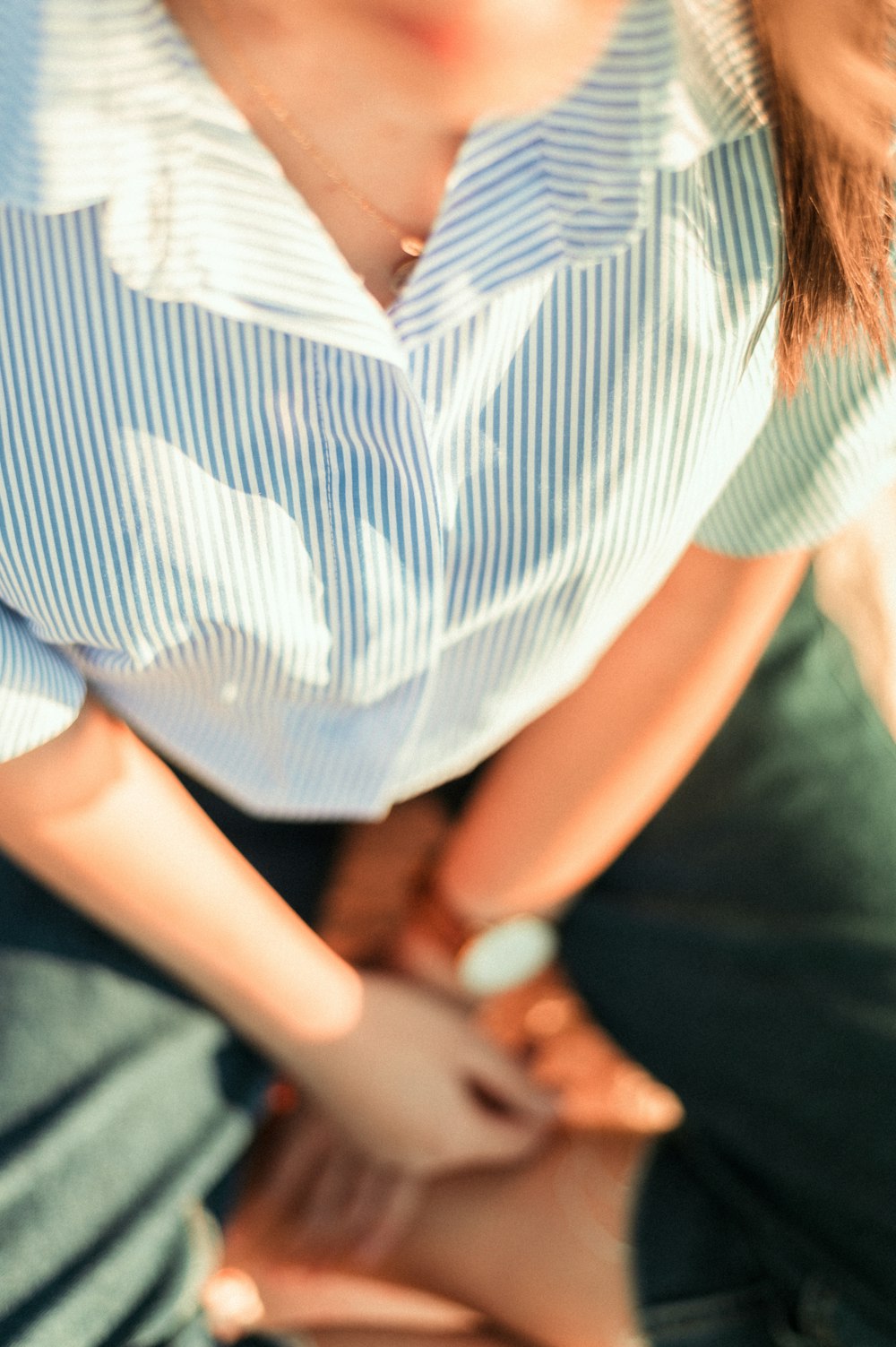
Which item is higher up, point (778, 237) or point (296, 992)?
point (778, 237)

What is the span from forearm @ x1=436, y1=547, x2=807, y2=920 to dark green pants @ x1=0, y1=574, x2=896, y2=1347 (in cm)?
6

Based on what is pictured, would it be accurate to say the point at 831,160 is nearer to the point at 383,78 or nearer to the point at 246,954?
the point at 383,78

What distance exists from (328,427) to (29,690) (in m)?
0.22

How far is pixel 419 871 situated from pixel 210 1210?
1.07 ft

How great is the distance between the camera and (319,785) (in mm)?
716

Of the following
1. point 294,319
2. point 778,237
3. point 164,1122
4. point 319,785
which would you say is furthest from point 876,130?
point 164,1122

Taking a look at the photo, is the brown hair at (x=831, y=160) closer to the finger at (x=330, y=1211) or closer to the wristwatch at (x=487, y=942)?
the wristwatch at (x=487, y=942)

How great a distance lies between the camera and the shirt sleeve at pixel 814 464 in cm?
59

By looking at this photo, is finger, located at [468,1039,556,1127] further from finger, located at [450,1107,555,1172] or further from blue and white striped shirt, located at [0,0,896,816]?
blue and white striped shirt, located at [0,0,896,816]

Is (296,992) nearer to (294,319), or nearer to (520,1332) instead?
(520,1332)

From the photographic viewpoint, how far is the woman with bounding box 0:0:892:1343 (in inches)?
18.3

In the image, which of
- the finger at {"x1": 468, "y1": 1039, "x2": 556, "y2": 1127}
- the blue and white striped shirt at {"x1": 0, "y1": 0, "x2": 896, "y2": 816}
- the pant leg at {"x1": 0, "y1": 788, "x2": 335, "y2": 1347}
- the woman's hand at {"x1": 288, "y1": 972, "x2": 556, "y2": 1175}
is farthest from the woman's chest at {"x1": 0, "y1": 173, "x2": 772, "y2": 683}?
the finger at {"x1": 468, "y1": 1039, "x2": 556, "y2": 1127}

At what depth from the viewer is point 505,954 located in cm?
97

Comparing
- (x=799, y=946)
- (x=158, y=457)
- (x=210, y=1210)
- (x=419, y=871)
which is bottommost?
(x=210, y=1210)
